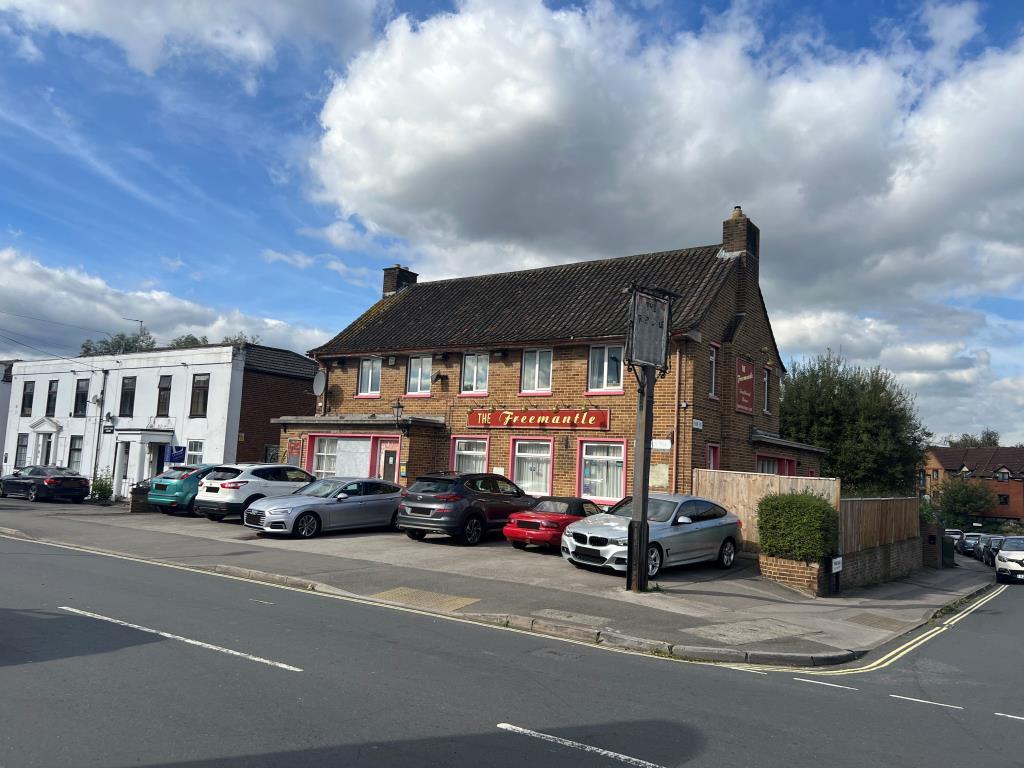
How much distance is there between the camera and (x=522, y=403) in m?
23.3

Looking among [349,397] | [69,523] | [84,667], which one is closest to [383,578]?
[84,667]

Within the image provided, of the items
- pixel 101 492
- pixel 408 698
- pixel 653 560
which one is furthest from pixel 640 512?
pixel 101 492

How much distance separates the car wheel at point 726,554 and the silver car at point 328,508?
330 inches

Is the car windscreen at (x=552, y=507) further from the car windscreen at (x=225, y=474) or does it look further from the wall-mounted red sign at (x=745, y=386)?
the car windscreen at (x=225, y=474)

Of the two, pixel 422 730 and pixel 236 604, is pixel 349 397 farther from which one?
pixel 422 730

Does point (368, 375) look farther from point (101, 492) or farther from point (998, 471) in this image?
point (998, 471)

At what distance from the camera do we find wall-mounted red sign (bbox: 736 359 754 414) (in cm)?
2311

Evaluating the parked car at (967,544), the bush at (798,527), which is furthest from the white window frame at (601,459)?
the parked car at (967,544)

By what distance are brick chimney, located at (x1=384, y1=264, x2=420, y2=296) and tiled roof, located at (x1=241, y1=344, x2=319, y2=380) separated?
5.65 meters

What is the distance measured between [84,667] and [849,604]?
12.7 m

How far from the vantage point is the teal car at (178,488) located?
23.5m

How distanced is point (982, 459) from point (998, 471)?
18.4 feet

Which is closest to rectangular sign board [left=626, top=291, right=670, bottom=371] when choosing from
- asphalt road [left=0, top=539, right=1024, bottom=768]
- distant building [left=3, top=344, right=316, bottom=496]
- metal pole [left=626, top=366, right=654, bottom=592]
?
Result: metal pole [left=626, top=366, right=654, bottom=592]

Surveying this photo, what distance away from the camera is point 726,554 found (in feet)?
53.9
